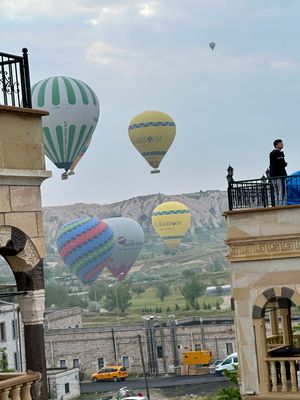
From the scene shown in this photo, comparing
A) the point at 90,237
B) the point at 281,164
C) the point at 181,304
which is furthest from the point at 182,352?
the point at 181,304

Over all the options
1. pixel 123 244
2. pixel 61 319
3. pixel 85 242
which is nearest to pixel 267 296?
pixel 61 319

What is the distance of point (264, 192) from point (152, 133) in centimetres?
8267

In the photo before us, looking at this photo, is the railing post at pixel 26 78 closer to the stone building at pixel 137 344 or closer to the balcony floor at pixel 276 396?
the balcony floor at pixel 276 396

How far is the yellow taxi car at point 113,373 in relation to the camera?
77000mm

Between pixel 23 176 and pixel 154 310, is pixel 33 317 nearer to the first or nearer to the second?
pixel 23 176

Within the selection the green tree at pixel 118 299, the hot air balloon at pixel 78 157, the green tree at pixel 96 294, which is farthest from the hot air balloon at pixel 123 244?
the green tree at pixel 96 294

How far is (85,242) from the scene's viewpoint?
323 ft

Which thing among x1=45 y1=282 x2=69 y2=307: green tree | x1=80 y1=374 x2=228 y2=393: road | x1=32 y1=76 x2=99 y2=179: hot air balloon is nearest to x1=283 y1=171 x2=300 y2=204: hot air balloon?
x1=80 y1=374 x2=228 y2=393: road

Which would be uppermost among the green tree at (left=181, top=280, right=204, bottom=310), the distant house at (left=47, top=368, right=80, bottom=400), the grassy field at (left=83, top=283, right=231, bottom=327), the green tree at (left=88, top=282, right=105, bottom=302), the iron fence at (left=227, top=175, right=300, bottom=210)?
the green tree at (left=88, top=282, right=105, bottom=302)

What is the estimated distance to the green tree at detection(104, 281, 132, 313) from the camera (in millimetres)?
159712

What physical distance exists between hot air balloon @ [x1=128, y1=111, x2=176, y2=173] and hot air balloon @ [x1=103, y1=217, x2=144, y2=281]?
2336 centimetres

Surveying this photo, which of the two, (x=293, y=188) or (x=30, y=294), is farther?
(x=293, y=188)

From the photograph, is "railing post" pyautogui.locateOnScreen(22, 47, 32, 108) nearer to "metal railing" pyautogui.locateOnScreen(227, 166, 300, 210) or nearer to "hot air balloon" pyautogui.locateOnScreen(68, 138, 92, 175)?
"metal railing" pyautogui.locateOnScreen(227, 166, 300, 210)

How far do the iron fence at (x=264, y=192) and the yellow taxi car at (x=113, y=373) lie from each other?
6365cm
